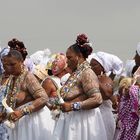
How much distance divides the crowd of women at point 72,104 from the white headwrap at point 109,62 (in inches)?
3.8

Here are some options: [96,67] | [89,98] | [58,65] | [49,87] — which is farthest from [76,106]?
[58,65]

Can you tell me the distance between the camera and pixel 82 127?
745 centimetres

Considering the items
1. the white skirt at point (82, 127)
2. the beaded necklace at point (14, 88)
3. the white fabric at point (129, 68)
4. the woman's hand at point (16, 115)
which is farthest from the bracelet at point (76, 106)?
the white fabric at point (129, 68)

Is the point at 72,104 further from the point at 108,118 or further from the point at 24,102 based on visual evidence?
the point at 108,118

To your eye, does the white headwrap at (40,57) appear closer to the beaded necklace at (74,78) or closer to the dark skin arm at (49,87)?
the dark skin arm at (49,87)

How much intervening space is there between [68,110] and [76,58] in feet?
2.29

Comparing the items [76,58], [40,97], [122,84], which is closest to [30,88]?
[40,97]

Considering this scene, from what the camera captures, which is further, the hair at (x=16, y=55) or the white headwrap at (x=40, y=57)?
the white headwrap at (x=40, y=57)

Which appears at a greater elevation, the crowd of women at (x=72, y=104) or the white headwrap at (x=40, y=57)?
the crowd of women at (x=72, y=104)

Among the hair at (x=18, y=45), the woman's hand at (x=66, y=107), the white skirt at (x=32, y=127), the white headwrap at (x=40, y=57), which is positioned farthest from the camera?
the white headwrap at (x=40, y=57)

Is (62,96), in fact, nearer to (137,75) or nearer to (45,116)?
Result: (45,116)

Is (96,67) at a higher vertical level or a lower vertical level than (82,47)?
lower

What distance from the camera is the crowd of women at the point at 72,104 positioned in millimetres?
7297

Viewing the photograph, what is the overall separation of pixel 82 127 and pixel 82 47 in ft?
3.37
